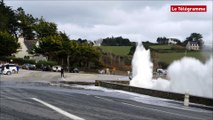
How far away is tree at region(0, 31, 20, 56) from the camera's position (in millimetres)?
108906

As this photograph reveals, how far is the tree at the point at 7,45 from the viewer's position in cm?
10891

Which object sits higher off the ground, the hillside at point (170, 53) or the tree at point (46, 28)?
the tree at point (46, 28)

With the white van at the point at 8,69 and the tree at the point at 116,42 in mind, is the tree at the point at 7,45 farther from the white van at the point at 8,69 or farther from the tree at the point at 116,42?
the tree at the point at 116,42

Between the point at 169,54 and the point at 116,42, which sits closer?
the point at 169,54

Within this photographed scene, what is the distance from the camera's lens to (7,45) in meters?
110

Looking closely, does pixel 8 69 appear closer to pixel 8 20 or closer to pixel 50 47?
pixel 50 47

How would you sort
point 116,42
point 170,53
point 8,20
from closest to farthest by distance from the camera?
1. point 170,53
2. point 8,20
3. point 116,42

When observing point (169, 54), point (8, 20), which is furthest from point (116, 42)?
point (169, 54)

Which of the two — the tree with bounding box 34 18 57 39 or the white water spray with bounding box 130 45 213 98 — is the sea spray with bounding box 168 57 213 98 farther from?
the tree with bounding box 34 18 57 39

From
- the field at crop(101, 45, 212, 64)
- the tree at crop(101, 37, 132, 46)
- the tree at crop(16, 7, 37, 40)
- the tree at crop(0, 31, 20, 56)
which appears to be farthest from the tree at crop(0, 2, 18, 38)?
the tree at crop(101, 37, 132, 46)

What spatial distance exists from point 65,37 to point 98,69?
20534 mm

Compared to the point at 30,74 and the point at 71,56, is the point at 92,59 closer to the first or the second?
the point at 71,56

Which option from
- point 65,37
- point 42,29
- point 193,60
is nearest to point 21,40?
point 42,29

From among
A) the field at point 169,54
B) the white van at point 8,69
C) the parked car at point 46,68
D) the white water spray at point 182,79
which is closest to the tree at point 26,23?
the field at point 169,54
